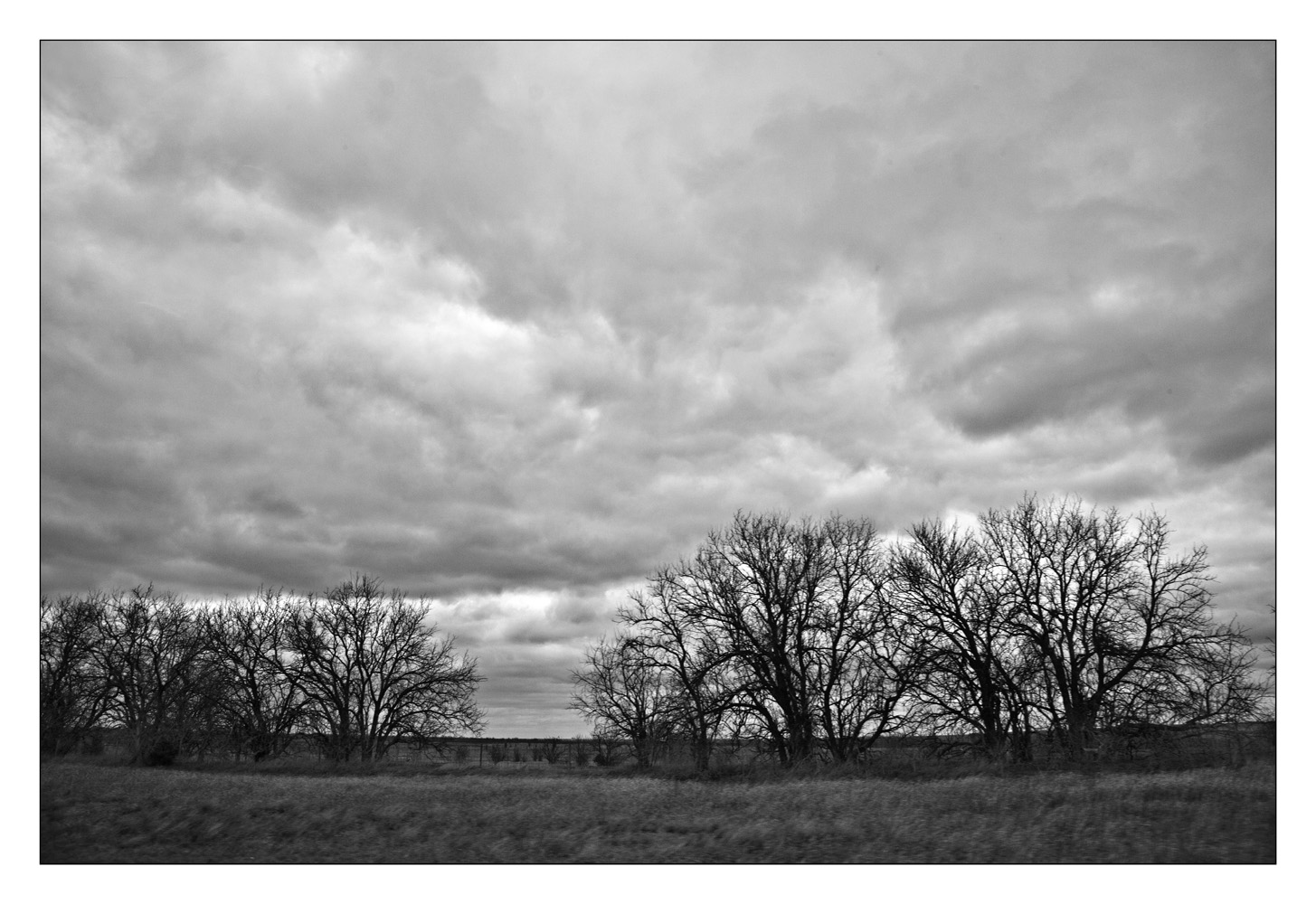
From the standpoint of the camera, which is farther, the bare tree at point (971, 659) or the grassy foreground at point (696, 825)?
the bare tree at point (971, 659)

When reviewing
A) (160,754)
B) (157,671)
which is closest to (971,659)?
(160,754)

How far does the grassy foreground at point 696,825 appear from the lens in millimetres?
13938

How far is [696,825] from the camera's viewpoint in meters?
17.0

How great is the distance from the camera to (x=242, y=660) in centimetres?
6247

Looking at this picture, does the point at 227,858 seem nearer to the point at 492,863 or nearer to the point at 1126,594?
the point at 492,863

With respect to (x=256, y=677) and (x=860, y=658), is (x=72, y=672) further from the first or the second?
(x=860, y=658)

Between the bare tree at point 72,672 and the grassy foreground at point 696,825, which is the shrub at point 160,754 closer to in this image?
the bare tree at point 72,672

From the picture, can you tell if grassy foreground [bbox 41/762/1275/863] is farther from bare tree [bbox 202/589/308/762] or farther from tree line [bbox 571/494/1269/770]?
bare tree [bbox 202/589/308/762]

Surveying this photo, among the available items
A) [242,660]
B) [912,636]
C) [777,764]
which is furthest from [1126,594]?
[242,660]

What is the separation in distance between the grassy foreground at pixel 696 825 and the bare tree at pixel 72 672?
32757 mm

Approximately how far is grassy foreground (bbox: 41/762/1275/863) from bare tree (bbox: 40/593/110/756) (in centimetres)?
3276

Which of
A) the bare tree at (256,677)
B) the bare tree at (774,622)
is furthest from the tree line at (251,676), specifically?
the bare tree at (774,622)

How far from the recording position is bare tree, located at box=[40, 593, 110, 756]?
47.5m

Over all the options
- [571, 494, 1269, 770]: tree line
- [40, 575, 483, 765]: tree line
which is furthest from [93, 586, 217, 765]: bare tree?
[571, 494, 1269, 770]: tree line
